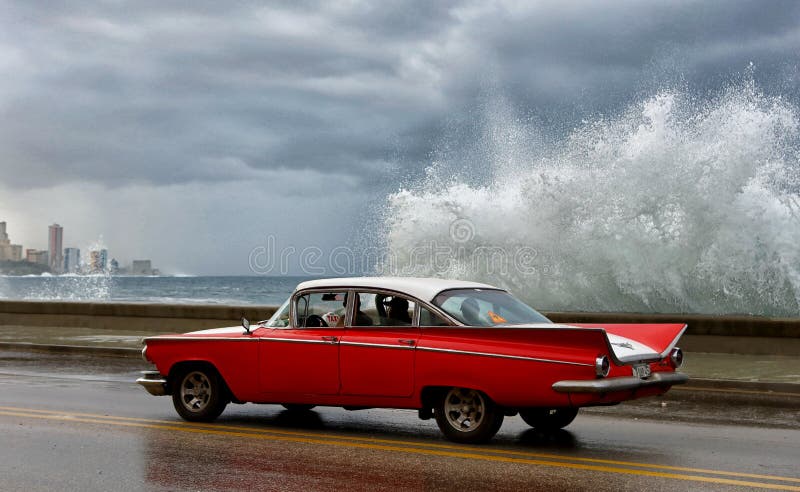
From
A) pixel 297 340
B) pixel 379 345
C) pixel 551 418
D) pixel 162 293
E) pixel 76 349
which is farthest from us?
pixel 162 293

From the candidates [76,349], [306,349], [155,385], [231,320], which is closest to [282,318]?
[306,349]

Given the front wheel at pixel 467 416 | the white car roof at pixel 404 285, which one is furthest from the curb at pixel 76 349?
the front wheel at pixel 467 416

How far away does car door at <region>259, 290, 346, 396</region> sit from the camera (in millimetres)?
8695

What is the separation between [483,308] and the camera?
8617mm

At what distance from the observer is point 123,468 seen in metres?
7.24

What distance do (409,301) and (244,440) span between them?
75.1 inches

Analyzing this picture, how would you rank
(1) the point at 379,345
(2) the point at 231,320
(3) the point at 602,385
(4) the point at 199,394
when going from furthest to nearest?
(2) the point at 231,320
(4) the point at 199,394
(1) the point at 379,345
(3) the point at 602,385

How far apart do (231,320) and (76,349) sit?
3.91 meters

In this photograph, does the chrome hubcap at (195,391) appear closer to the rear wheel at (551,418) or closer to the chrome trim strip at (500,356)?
the chrome trim strip at (500,356)

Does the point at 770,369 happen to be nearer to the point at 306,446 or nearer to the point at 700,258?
the point at 306,446

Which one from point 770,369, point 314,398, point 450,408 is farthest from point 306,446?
point 770,369

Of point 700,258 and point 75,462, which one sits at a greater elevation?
point 700,258

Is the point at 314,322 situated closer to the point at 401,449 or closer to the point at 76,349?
the point at 401,449

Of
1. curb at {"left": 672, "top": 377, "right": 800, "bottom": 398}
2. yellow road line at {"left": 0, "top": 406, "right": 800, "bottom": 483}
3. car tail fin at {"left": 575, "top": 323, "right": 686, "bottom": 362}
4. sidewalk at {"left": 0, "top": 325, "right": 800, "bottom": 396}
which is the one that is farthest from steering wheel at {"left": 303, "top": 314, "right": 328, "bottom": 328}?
sidewalk at {"left": 0, "top": 325, "right": 800, "bottom": 396}
